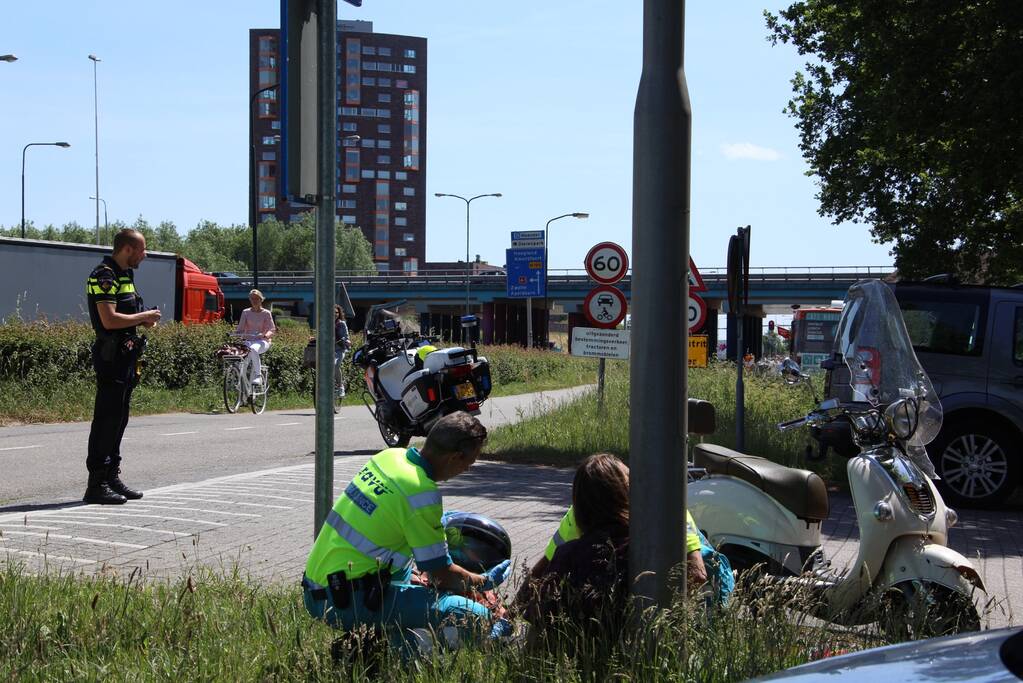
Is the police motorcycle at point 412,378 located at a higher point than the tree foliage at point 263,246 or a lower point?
lower

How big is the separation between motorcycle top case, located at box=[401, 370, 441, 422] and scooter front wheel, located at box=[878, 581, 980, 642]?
25.9 feet

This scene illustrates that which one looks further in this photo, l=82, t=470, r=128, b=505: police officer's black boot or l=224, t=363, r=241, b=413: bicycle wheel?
l=224, t=363, r=241, b=413: bicycle wheel

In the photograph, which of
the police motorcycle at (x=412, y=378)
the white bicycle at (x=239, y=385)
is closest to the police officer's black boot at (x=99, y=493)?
the police motorcycle at (x=412, y=378)

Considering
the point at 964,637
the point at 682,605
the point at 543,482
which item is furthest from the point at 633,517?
the point at 543,482

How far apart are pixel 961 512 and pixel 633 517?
718 cm

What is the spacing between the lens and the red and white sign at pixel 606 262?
49.8 ft

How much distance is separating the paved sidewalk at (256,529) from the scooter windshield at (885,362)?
901 mm

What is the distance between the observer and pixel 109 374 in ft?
27.6

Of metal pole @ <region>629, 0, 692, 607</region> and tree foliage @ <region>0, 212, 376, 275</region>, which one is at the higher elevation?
tree foliage @ <region>0, 212, 376, 275</region>

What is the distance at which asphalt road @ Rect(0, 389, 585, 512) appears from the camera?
32.6ft

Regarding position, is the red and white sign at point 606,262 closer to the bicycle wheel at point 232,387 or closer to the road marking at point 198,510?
the bicycle wheel at point 232,387

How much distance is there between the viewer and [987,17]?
1420 cm

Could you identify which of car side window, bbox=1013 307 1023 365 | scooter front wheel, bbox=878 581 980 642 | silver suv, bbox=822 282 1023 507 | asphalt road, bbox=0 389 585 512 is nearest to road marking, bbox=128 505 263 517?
asphalt road, bbox=0 389 585 512

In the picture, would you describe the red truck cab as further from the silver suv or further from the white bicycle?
the silver suv
